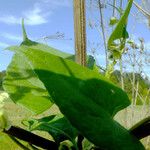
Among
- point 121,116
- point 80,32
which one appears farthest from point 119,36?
point 121,116

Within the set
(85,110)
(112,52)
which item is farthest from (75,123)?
(112,52)

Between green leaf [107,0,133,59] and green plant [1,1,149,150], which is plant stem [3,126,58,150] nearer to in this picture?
green plant [1,1,149,150]

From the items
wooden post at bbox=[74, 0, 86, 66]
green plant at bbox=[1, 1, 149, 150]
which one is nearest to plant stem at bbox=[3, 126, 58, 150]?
green plant at bbox=[1, 1, 149, 150]

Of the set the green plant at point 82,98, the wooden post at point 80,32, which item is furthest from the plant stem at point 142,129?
the wooden post at point 80,32

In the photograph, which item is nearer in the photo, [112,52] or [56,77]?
[56,77]

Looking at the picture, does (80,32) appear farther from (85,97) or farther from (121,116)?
(121,116)

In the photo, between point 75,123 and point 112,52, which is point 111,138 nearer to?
point 75,123
